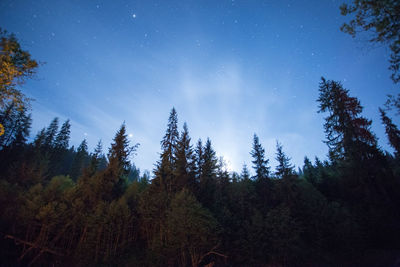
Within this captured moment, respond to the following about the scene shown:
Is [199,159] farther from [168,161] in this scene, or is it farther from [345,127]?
[345,127]

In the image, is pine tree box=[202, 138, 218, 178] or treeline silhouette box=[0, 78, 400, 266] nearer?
treeline silhouette box=[0, 78, 400, 266]

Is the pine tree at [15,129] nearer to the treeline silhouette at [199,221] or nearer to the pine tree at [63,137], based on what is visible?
the pine tree at [63,137]

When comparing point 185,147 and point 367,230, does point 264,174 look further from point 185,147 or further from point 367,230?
point 185,147

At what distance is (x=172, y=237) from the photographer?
40.8 feet

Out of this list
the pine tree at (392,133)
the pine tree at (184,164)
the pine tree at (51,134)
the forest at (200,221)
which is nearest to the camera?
the forest at (200,221)

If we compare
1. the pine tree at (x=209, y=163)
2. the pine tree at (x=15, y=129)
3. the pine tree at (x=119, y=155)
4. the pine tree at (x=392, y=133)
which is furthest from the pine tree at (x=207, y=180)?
the pine tree at (x=15, y=129)

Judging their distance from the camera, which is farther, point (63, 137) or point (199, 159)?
point (63, 137)

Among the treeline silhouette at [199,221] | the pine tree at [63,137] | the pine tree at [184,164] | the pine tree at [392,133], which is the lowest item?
the treeline silhouette at [199,221]

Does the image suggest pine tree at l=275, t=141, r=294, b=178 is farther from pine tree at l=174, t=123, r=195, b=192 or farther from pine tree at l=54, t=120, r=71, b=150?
pine tree at l=54, t=120, r=71, b=150

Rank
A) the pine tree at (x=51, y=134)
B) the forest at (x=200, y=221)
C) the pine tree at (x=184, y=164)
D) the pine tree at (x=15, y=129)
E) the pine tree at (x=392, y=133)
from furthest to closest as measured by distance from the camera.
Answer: the pine tree at (x=51, y=134), the pine tree at (x=15, y=129), the pine tree at (x=392, y=133), the pine tree at (x=184, y=164), the forest at (x=200, y=221)

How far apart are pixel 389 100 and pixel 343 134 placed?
14494mm

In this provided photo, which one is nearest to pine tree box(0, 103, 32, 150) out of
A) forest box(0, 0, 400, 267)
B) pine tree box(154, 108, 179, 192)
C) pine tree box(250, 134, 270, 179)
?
forest box(0, 0, 400, 267)

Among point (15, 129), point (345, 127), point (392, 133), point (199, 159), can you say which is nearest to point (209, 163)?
point (199, 159)

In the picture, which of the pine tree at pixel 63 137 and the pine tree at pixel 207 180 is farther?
the pine tree at pixel 63 137
